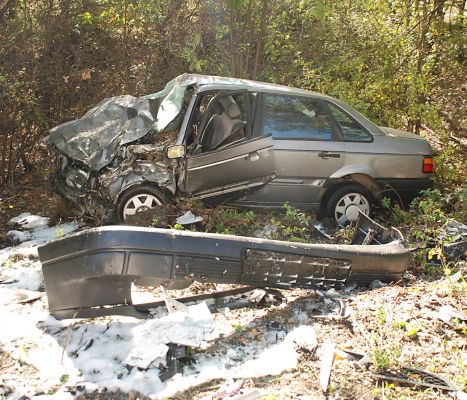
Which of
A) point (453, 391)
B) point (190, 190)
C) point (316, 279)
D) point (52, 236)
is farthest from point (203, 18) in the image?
point (453, 391)

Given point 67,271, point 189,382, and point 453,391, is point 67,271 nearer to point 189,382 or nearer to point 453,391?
point 189,382

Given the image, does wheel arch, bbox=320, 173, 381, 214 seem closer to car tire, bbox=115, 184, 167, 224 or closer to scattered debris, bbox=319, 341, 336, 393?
car tire, bbox=115, 184, 167, 224

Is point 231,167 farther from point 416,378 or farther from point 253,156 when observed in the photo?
point 416,378

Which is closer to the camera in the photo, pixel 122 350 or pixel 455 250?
pixel 122 350

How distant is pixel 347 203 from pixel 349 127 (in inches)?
39.1

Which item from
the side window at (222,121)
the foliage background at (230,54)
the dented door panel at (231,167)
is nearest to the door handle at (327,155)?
the dented door panel at (231,167)

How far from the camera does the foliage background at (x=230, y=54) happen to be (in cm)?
778

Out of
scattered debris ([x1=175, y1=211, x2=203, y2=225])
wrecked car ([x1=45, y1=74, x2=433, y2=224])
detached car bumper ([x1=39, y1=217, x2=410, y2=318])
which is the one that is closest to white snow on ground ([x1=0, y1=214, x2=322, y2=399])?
detached car bumper ([x1=39, y1=217, x2=410, y2=318])

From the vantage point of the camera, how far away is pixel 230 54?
902cm

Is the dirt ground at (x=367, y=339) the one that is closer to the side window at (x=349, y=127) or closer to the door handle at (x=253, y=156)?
the door handle at (x=253, y=156)

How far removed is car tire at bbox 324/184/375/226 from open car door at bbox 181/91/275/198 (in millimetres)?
Result: 954

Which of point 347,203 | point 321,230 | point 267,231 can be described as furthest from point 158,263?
point 347,203

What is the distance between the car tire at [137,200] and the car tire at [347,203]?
85.5 inches

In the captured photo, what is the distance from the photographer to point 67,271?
141 inches
